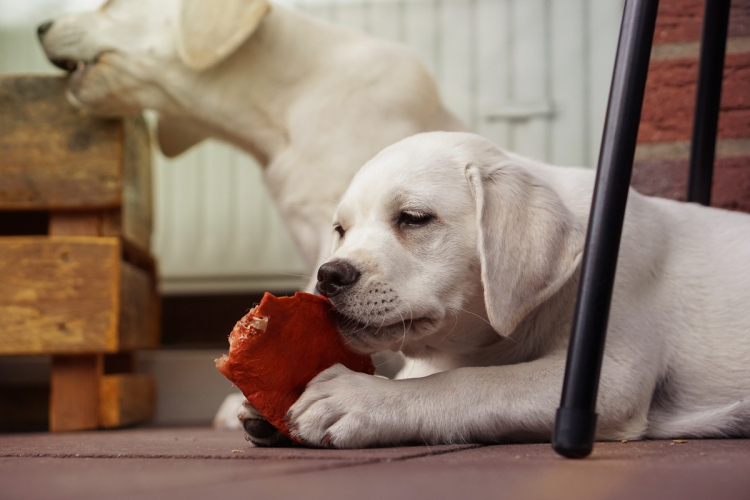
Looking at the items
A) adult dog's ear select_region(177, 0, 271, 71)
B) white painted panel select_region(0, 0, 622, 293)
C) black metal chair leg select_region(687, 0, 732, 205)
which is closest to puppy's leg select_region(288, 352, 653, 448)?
black metal chair leg select_region(687, 0, 732, 205)

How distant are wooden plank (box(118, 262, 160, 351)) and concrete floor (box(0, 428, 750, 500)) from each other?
1.24 m

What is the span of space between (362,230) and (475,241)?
22 centimetres

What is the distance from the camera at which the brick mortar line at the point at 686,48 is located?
6.94 feet

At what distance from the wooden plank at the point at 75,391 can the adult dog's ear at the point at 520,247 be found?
4.85 feet

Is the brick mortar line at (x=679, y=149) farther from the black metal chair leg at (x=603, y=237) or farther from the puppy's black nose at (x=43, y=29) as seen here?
the puppy's black nose at (x=43, y=29)

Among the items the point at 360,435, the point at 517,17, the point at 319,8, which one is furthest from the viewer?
the point at 319,8

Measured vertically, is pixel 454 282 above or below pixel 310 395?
above

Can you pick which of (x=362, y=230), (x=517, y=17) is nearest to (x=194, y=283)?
(x=517, y=17)

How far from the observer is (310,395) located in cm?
114

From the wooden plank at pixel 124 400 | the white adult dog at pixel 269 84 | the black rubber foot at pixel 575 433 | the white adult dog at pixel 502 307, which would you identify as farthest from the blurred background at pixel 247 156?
the black rubber foot at pixel 575 433

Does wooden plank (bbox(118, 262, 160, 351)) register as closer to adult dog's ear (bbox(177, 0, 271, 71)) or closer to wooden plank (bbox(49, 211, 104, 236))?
wooden plank (bbox(49, 211, 104, 236))

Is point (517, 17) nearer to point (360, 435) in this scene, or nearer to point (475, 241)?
point (475, 241)

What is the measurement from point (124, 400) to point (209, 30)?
1.24m

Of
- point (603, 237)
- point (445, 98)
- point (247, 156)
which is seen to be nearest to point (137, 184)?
point (247, 156)
